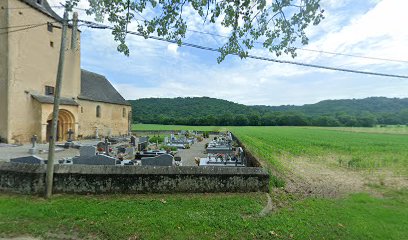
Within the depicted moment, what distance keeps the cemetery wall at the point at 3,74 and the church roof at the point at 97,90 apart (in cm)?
864

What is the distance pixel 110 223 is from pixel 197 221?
5.86 feet

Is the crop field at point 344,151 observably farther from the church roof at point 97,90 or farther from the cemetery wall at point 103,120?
the church roof at point 97,90

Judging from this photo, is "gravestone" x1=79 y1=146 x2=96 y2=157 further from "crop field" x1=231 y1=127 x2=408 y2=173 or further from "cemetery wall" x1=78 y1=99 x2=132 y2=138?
"cemetery wall" x1=78 y1=99 x2=132 y2=138

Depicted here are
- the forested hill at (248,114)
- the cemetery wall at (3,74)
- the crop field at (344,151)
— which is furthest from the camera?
the forested hill at (248,114)

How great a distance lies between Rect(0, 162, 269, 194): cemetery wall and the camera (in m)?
6.79

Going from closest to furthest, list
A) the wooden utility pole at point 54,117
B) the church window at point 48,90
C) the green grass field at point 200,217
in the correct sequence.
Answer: the green grass field at point 200,217
the wooden utility pole at point 54,117
the church window at point 48,90

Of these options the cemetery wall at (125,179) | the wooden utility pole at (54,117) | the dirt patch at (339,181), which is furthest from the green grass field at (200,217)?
the dirt patch at (339,181)

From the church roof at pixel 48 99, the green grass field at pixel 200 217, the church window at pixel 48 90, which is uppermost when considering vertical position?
the church window at pixel 48 90

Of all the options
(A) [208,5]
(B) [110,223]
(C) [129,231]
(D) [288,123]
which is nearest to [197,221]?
(C) [129,231]

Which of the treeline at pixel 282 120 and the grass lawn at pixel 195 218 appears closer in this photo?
the grass lawn at pixel 195 218

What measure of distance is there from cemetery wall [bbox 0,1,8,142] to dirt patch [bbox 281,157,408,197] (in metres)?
21.5

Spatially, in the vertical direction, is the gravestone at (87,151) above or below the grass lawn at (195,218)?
above

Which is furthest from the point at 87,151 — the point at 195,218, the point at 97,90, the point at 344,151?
the point at 97,90

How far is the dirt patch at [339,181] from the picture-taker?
27.7ft
